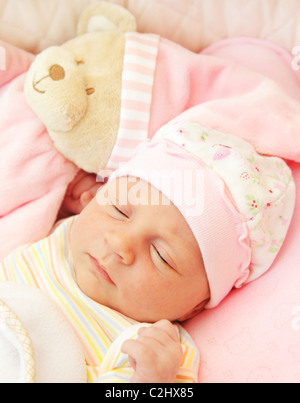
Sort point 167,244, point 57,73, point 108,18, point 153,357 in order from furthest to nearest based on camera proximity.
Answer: point 108,18 < point 57,73 < point 167,244 < point 153,357

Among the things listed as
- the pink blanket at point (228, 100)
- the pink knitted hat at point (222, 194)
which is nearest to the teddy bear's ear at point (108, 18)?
the pink blanket at point (228, 100)

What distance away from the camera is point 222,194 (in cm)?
100

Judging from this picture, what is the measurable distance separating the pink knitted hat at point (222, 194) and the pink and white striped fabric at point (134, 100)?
0.34 feet

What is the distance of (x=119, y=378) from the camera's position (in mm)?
859

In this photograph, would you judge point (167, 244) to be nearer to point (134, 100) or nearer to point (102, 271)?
point (102, 271)

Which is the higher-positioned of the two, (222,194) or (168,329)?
(222,194)

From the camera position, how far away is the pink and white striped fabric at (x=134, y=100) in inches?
47.3

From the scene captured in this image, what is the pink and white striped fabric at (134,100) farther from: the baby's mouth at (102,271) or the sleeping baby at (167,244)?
the baby's mouth at (102,271)

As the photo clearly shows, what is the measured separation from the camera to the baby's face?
0.97 metres

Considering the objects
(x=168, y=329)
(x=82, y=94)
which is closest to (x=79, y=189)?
(x=82, y=94)

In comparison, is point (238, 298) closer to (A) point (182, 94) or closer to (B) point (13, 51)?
(A) point (182, 94)

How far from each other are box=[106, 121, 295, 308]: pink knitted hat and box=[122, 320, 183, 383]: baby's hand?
8.5 inches

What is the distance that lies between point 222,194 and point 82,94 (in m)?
0.46

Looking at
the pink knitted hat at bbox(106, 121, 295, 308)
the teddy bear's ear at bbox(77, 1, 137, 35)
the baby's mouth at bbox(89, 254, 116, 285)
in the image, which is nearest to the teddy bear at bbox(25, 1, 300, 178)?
the teddy bear's ear at bbox(77, 1, 137, 35)
